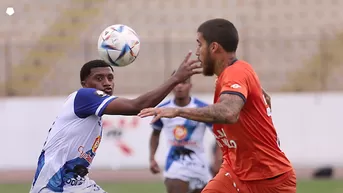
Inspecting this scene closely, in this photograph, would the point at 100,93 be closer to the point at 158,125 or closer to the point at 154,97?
the point at 154,97

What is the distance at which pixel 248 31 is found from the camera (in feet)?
76.0

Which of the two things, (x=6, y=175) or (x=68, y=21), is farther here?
(x=68, y=21)

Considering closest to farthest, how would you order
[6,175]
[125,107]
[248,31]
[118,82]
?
[125,107], [6,175], [118,82], [248,31]

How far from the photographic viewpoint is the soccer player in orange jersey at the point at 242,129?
6.55 m

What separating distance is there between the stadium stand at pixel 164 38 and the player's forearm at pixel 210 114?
15193 millimetres

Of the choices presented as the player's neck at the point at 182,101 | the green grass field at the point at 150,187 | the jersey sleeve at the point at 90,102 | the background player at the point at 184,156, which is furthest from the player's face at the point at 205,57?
the green grass field at the point at 150,187

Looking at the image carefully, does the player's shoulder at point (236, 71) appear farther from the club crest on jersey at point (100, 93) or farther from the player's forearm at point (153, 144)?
the player's forearm at point (153, 144)

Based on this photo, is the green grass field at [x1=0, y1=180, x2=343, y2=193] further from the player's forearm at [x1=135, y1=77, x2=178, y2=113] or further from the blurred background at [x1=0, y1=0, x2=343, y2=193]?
the player's forearm at [x1=135, y1=77, x2=178, y2=113]

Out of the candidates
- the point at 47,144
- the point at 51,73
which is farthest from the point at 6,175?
the point at 47,144

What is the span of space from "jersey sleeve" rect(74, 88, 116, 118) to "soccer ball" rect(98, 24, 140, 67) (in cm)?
50

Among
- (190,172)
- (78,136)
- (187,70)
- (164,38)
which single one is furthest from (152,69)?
(187,70)

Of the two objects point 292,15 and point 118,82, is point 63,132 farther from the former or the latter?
point 292,15

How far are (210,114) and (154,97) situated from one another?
2.68ft

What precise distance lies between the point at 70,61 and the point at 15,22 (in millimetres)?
2885
